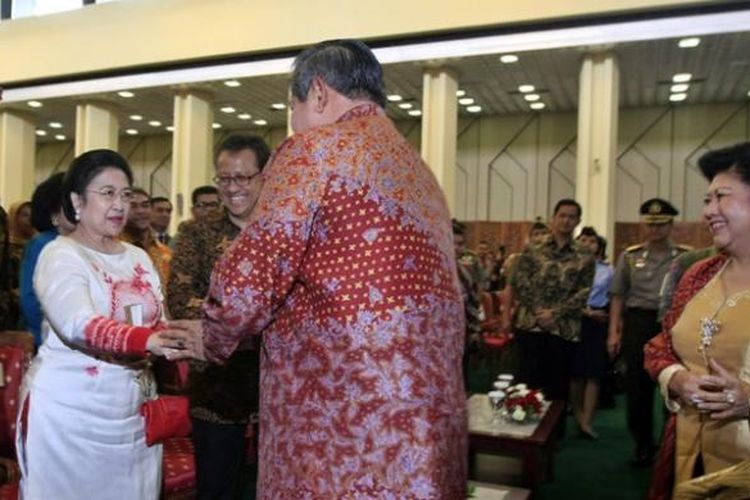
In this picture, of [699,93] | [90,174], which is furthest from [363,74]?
[699,93]

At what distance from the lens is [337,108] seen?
58.6 inches

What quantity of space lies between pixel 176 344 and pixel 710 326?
4.62ft

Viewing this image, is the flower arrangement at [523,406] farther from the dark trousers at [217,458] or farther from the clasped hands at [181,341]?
the clasped hands at [181,341]

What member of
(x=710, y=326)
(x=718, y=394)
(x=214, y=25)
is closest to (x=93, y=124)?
(x=214, y=25)

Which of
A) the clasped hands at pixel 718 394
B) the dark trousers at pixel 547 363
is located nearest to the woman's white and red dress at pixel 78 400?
the clasped hands at pixel 718 394

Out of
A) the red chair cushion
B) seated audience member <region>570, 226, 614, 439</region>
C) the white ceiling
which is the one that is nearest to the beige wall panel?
the white ceiling

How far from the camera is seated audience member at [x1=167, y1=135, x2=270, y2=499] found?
2.21 meters

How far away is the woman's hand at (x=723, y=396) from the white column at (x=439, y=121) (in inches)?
335

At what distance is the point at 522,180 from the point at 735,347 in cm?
1247

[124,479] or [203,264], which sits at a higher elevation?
[203,264]

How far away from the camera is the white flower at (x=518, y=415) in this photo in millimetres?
3916

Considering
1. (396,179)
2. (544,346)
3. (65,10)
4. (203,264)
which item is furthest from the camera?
(65,10)

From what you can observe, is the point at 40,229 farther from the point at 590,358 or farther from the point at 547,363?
the point at 590,358

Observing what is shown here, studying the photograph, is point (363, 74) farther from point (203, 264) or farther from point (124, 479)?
point (124, 479)
